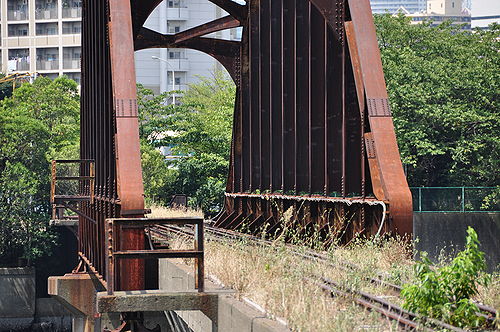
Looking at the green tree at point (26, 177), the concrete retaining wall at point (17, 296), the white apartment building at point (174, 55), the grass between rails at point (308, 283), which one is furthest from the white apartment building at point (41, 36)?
the grass between rails at point (308, 283)

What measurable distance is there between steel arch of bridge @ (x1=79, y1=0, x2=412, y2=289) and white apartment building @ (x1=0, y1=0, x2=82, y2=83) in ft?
264

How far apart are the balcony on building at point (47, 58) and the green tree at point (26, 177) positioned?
52637 mm

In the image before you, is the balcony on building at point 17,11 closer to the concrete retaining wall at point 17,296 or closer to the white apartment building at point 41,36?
the white apartment building at point 41,36

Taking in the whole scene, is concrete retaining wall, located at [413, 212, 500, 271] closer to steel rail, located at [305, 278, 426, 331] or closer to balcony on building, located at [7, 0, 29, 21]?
steel rail, located at [305, 278, 426, 331]

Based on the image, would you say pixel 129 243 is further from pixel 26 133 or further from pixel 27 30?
pixel 27 30

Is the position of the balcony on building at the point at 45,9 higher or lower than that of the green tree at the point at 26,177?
higher

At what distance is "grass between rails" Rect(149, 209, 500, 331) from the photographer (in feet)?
30.3

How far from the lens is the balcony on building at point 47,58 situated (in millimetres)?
113562

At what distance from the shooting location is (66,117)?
211 feet

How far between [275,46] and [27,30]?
91.4 m

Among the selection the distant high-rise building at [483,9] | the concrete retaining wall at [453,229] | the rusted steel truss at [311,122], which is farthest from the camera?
the distant high-rise building at [483,9]

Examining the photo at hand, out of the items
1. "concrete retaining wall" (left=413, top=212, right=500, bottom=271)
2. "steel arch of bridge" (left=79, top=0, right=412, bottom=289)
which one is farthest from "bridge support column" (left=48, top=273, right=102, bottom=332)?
"concrete retaining wall" (left=413, top=212, right=500, bottom=271)

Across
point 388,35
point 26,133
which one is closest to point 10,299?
point 26,133

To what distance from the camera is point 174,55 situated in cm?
11838
